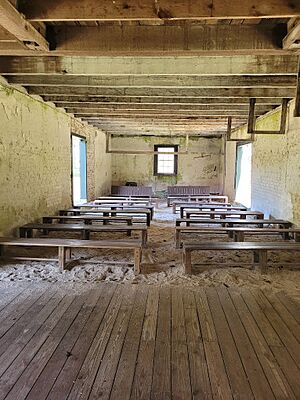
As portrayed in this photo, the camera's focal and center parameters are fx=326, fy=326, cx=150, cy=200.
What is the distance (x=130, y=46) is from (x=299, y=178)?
3635 mm

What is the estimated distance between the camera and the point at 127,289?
3.37m

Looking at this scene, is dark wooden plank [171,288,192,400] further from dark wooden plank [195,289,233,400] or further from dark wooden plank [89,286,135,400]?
dark wooden plank [89,286,135,400]

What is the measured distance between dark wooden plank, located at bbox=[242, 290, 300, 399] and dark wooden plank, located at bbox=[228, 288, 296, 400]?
0.09 feet

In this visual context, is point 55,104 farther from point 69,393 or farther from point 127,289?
point 69,393

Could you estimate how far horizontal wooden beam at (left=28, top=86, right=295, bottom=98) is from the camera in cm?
509

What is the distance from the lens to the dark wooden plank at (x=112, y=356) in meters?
1.85

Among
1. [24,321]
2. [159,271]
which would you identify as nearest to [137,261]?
[159,271]

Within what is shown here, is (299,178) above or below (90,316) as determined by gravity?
above

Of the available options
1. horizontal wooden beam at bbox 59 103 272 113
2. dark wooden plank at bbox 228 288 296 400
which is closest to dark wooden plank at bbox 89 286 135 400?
dark wooden plank at bbox 228 288 296 400

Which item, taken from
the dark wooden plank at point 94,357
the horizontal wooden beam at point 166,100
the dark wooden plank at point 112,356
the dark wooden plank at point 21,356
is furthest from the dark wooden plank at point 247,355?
the horizontal wooden beam at point 166,100

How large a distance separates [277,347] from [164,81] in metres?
3.60

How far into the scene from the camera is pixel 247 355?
2215mm

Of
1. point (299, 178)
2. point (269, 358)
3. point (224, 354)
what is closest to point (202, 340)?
point (224, 354)

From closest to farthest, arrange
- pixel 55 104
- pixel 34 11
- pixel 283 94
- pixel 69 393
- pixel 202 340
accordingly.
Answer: pixel 69 393 < pixel 202 340 < pixel 34 11 < pixel 283 94 < pixel 55 104
